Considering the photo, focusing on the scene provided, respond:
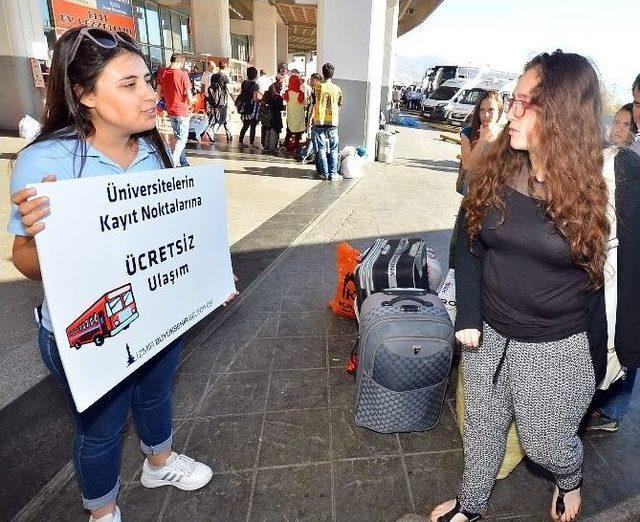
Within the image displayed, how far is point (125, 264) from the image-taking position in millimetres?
1375

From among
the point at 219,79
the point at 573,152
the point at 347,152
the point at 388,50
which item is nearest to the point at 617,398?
the point at 573,152

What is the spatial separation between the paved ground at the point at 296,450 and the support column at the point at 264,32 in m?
25.0

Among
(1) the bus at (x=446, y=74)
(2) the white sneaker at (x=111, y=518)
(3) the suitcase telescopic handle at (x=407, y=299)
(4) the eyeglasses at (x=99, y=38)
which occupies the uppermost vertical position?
(1) the bus at (x=446, y=74)

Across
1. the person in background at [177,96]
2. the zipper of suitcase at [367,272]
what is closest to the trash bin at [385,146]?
the person in background at [177,96]

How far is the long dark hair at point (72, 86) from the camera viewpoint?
128cm

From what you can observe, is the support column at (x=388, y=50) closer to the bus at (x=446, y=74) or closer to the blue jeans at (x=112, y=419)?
the bus at (x=446, y=74)

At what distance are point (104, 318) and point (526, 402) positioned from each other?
57.7 inches

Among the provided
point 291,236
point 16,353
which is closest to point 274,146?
point 291,236

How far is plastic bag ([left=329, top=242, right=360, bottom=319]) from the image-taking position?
3275 millimetres

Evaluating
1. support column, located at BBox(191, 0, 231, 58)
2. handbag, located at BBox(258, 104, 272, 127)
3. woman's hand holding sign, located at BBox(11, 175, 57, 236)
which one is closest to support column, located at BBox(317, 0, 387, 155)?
handbag, located at BBox(258, 104, 272, 127)

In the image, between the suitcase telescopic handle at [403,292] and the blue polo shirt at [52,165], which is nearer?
the blue polo shirt at [52,165]

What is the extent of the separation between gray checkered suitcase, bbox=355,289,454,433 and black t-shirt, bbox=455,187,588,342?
0.52 m

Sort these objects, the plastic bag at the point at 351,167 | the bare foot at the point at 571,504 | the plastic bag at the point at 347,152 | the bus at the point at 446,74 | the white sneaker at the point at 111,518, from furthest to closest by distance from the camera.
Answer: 1. the bus at the point at 446,74
2. the plastic bag at the point at 347,152
3. the plastic bag at the point at 351,167
4. the bare foot at the point at 571,504
5. the white sneaker at the point at 111,518

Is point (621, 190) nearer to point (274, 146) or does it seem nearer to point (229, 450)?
point (229, 450)
